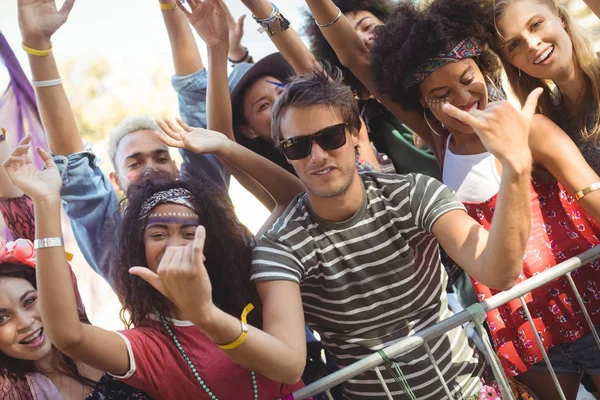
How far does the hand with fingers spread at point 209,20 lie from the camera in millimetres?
2422

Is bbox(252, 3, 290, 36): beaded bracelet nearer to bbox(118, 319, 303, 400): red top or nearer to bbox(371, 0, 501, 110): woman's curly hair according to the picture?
bbox(371, 0, 501, 110): woman's curly hair

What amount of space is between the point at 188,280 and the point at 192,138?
847 mm

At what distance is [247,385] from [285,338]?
0.93ft

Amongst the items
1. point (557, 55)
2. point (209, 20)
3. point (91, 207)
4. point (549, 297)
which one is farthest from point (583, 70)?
point (91, 207)

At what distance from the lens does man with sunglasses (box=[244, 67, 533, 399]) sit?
1.95m

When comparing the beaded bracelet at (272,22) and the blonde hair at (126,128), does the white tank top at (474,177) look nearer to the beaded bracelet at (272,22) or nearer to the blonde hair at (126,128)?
the beaded bracelet at (272,22)

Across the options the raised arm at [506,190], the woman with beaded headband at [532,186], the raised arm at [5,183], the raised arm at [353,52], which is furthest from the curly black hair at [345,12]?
the raised arm at [5,183]

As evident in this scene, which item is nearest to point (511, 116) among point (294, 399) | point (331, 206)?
point (331, 206)

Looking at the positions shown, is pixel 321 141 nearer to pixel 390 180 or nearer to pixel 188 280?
pixel 390 180

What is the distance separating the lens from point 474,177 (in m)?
2.24

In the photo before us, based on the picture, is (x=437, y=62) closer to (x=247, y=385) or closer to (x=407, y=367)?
(x=407, y=367)

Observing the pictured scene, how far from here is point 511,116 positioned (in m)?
1.62

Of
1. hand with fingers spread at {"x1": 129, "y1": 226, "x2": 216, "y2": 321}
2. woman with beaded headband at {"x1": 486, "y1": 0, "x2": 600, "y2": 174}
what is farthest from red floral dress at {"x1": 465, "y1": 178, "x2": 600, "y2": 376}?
hand with fingers spread at {"x1": 129, "y1": 226, "x2": 216, "y2": 321}

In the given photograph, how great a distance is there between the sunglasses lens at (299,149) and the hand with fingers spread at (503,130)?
51 centimetres
